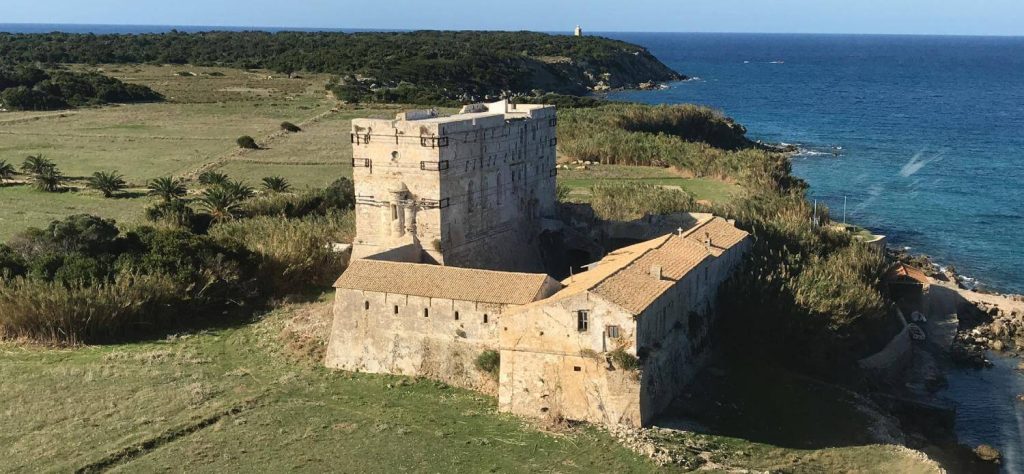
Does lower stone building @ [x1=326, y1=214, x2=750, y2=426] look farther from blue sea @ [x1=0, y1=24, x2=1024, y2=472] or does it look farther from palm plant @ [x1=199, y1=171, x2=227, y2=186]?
palm plant @ [x1=199, y1=171, x2=227, y2=186]

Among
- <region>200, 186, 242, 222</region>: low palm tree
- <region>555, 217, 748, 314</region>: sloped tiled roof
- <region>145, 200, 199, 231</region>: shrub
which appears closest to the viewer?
<region>555, 217, 748, 314</region>: sloped tiled roof

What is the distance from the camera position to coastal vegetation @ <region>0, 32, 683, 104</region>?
111 m

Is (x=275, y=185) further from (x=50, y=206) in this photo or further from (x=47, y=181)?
(x=47, y=181)

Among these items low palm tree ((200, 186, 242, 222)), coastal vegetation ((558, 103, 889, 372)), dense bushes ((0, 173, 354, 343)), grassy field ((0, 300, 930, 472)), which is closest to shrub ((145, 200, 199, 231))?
low palm tree ((200, 186, 242, 222))

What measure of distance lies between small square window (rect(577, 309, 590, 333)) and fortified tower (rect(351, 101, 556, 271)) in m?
7.35

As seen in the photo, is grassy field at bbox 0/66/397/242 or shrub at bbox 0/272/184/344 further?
grassy field at bbox 0/66/397/242

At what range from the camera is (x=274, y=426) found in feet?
76.1

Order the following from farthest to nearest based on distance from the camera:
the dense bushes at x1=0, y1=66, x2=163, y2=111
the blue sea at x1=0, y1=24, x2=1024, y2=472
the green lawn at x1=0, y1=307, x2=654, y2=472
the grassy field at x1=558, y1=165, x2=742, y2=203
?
the dense bushes at x1=0, y1=66, x2=163, y2=111, the grassy field at x1=558, y1=165, x2=742, y2=203, the blue sea at x1=0, y1=24, x2=1024, y2=472, the green lawn at x1=0, y1=307, x2=654, y2=472

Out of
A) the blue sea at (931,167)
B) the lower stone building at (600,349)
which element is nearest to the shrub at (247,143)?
the blue sea at (931,167)

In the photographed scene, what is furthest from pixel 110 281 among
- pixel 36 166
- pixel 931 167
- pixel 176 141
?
pixel 931 167

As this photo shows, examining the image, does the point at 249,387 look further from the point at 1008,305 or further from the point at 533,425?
the point at 1008,305

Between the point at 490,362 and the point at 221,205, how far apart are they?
2318cm

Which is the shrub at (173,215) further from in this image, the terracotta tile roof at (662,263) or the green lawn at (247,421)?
the terracotta tile roof at (662,263)

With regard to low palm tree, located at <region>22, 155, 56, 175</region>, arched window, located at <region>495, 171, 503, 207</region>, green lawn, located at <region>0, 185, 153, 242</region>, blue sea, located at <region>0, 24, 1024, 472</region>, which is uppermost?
arched window, located at <region>495, 171, 503, 207</region>
